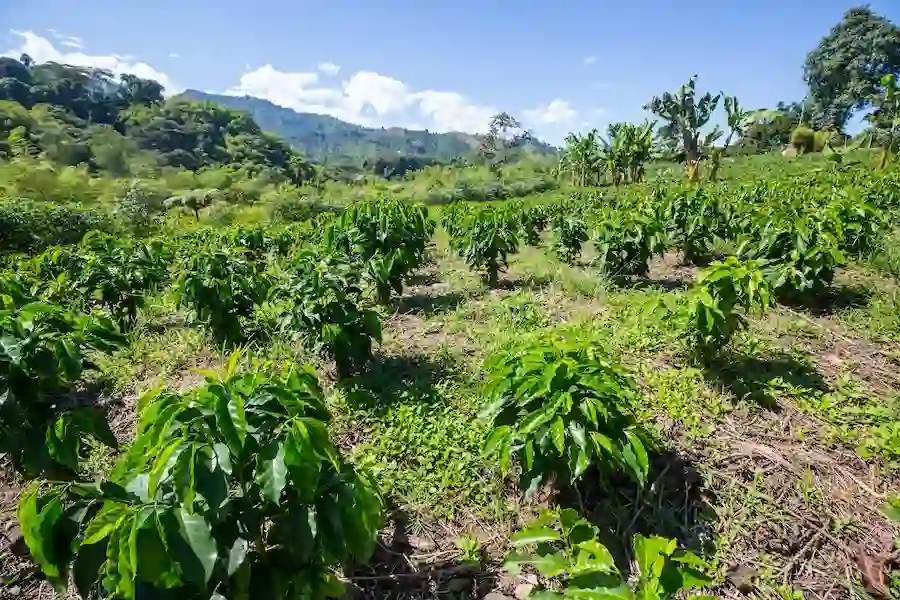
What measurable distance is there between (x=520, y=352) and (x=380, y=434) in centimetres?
132

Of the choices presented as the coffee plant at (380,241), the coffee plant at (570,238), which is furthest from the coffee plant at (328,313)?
the coffee plant at (570,238)

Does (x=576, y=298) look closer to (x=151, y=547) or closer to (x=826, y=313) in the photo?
(x=826, y=313)

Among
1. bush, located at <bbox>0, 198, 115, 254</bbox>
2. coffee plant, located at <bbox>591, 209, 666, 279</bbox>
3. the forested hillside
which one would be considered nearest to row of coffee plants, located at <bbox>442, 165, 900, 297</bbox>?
coffee plant, located at <bbox>591, 209, 666, 279</bbox>

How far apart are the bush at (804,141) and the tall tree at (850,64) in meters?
13.5

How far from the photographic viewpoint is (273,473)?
169 cm

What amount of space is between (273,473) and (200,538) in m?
0.27

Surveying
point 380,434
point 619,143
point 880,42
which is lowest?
point 380,434

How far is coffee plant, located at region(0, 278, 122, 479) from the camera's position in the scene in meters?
2.27

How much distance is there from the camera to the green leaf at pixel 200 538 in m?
1.48

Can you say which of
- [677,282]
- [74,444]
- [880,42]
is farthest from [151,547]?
[880,42]

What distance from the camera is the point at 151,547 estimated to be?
4.80 ft

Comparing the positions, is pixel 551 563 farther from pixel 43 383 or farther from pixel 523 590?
pixel 43 383

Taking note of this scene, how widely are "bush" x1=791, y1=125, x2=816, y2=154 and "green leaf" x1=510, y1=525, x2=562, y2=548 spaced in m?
35.9

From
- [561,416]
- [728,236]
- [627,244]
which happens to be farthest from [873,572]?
[728,236]
